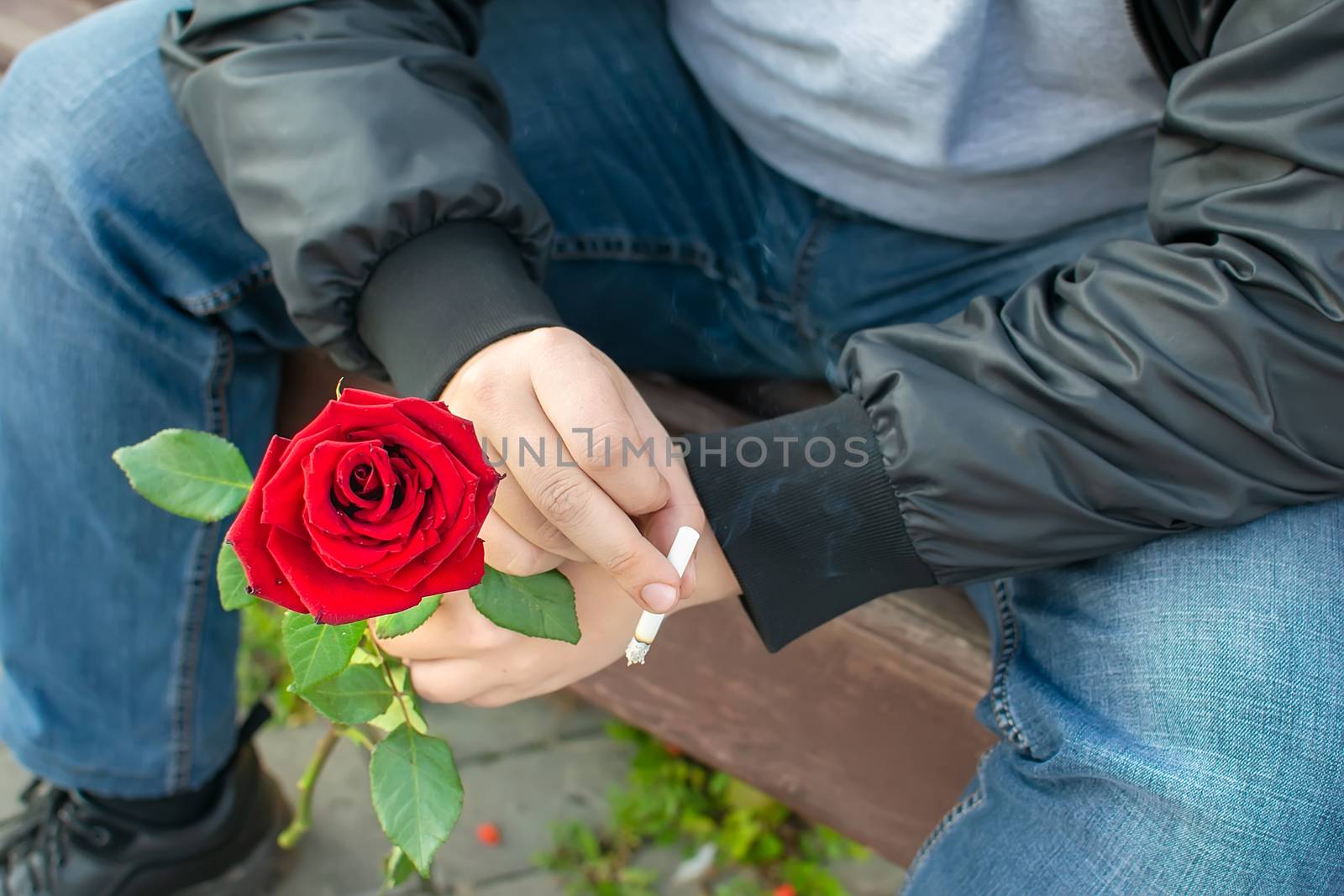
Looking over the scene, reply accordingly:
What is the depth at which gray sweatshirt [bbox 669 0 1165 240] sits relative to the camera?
109cm

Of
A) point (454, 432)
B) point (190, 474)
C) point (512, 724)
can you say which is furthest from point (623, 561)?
point (512, 724)

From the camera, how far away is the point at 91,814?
4.56ft

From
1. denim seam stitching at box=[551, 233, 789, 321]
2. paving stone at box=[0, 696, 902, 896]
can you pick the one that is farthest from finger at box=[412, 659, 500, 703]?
paving stone at box=[0, 696, 902, 896]

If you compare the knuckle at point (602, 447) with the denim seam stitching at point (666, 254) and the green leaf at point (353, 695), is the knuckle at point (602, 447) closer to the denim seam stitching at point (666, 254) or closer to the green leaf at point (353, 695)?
the green leaf at point (353, 695)

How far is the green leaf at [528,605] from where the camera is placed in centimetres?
81

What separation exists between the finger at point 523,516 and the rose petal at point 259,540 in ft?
0.82

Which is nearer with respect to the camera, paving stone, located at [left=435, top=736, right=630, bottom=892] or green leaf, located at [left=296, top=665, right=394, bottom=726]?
green leaf, located at [left=296, top=665, right=394, bottom=726]

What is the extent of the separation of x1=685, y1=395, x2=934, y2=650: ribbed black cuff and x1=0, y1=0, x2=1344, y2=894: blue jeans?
213mm

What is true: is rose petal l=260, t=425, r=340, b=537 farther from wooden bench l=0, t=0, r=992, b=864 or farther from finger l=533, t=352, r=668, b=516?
wooden bench l=0, t=0, r=992, b=864

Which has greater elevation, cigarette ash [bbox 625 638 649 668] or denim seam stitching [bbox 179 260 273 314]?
denim seam stitching [bbox 179 260 273 314]

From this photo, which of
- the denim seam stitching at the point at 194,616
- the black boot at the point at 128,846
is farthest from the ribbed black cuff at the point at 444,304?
the black boot at the point at 128,846

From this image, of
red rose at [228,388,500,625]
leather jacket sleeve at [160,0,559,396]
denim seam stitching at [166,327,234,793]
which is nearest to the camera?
red rose at [228,388,500,625]

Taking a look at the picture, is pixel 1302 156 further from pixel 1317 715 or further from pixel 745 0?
pixel 745 0

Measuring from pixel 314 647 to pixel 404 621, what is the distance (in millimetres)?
67
